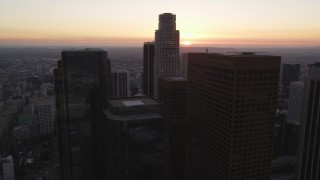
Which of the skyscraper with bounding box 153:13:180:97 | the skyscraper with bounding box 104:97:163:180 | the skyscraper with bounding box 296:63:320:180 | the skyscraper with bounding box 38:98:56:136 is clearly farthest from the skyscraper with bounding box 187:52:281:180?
the skyscraper with bounding box 38:98:56:136

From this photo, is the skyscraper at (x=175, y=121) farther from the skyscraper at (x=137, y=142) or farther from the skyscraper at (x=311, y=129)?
the skyscraper at (x=311, y=129)

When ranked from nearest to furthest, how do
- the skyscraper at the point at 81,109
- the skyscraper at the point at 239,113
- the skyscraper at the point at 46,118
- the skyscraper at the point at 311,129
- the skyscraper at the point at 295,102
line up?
the skyscraper at the point at 239,113 < the skyscraper at the point at 311,129 < the skyscraper at the point at 81,109 < the skyscraper at the point at 46,118 < the skyscraper at the point at 295,102

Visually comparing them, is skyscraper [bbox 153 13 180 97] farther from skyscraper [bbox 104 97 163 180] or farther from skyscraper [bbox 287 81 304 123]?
skyscraper [bbox 104 97 163 180]

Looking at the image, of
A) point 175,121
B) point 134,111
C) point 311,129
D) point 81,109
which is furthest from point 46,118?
point 311,129

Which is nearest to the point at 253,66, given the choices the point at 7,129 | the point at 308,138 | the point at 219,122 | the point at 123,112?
the point at 219,122

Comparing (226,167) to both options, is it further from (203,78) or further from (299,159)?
(203,78)

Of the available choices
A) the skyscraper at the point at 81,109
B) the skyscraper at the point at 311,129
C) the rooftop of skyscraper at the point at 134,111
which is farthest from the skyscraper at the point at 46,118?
the skyscraper at the point at 311,129
